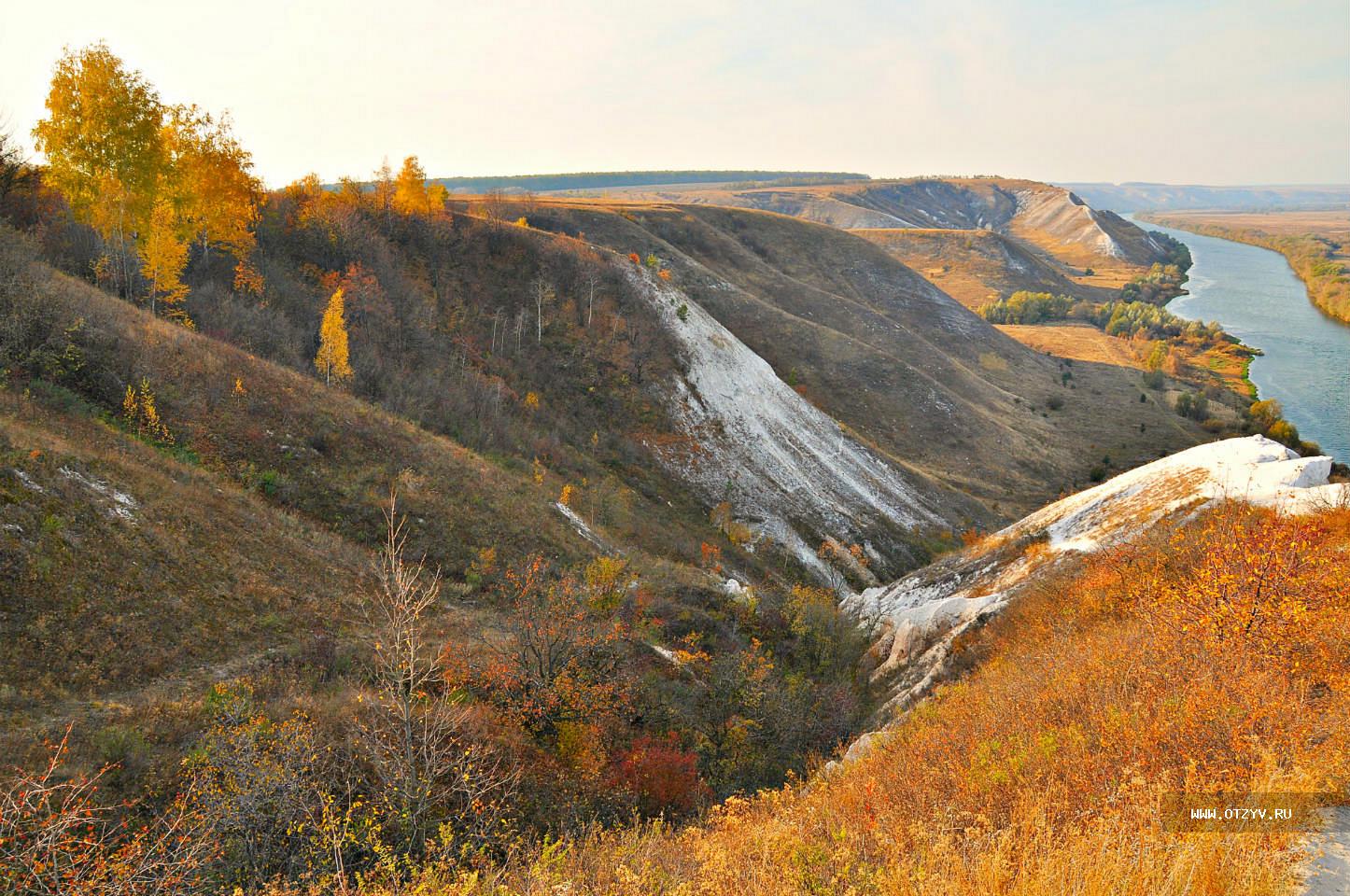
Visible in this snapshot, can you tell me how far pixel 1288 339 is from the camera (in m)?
113

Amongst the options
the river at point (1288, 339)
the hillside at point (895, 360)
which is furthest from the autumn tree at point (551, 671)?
the river at point (1288, 339)

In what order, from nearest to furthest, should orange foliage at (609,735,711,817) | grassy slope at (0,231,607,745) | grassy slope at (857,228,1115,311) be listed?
grassy slope at (0,231,607,745) < orange foliage at (609,735,711,817) < grassy slope at (857,228,1115,311)

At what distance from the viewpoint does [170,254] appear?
2669cm

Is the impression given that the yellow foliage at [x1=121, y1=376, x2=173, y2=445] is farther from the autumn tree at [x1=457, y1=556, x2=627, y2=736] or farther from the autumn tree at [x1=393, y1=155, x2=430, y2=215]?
the autumn tree at [x1=393, y1=155, x2=430, y2=215]

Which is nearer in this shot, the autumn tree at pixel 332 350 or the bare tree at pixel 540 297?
the autumn tree at pixel 332 350

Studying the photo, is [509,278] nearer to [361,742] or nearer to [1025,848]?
[361,742]

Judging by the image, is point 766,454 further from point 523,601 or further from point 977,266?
point 977,266

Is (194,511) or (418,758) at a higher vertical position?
(194,511)

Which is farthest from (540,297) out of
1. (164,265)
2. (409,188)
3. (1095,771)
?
(1095,771)

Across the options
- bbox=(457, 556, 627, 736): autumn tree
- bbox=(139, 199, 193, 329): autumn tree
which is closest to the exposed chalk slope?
bbox=(457, 556, 627, 736): autumn tree

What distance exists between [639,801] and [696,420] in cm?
3313

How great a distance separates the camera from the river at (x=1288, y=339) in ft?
246

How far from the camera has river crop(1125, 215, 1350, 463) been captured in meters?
75.0

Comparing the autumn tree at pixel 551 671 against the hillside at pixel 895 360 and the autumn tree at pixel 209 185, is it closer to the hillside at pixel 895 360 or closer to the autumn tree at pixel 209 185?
the autumn tree at pixel 209 185
